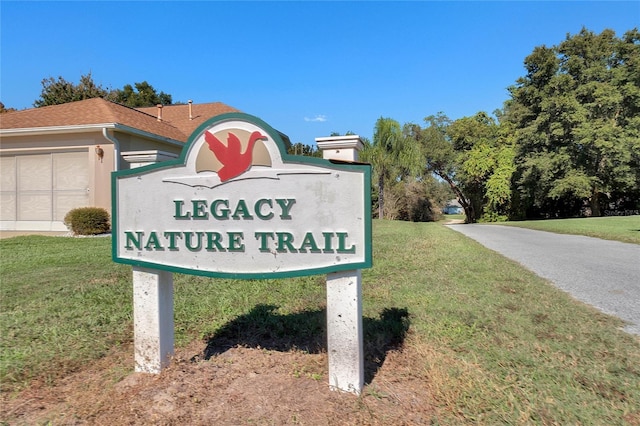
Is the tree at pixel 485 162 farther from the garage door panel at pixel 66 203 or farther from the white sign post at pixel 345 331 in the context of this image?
the white sign post at pixel 345 331

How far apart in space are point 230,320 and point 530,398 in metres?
2.77

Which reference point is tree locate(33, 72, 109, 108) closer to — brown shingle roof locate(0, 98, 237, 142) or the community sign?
brown shingle roof locate(0, 98, 237, 142)

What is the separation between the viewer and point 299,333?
12.3 ft

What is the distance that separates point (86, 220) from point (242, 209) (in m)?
11.0

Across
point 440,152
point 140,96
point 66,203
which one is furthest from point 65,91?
point 440,152

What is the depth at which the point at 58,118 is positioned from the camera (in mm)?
13516

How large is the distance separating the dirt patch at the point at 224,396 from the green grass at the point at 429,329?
16 centimetres

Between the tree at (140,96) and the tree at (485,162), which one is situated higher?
the tree at (140,96)

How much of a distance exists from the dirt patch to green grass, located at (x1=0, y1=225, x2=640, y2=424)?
6.4 inches

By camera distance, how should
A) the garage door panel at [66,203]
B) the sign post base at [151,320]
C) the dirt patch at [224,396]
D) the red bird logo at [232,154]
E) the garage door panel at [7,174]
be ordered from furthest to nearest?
1. the garage door panel at [7,174]
2. the garage door panel at [66,203]
3. the sign post base at [151,320]
4. the red bird logo at [232,154]
5. the dirt patch at [224,396]

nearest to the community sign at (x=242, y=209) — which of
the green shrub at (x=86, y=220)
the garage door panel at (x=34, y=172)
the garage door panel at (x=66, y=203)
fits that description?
the green shrub at (x=86, y=220)

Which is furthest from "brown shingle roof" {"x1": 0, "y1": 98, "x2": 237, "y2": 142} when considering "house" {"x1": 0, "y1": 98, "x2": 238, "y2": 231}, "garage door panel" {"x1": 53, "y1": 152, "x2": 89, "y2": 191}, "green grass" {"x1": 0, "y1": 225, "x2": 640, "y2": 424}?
"green grass" {"x1": 0, "y1": 225, "x2": 640, "y2": 424}

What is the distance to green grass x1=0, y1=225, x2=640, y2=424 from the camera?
8.57ft

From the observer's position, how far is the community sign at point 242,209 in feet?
8.61
